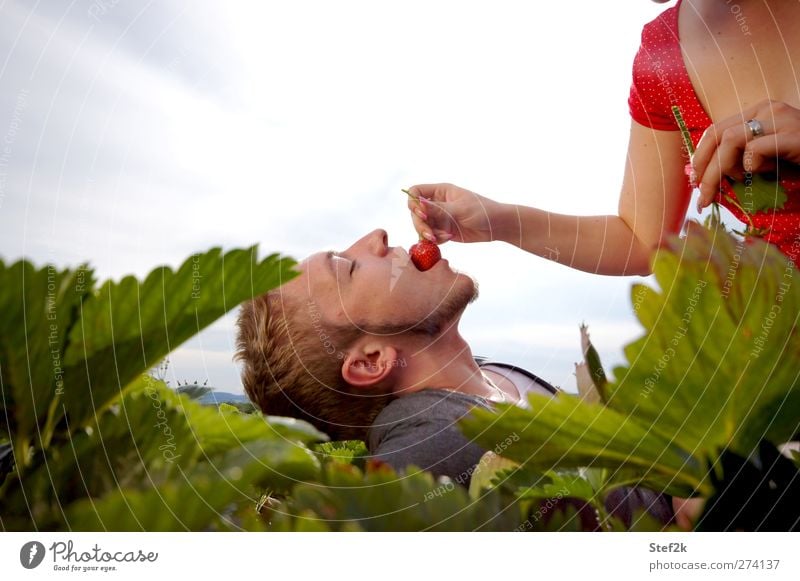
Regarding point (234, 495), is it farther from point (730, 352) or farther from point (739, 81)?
point (739, 81)

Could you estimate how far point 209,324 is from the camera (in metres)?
0.16

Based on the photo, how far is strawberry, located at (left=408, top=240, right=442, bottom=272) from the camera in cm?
50

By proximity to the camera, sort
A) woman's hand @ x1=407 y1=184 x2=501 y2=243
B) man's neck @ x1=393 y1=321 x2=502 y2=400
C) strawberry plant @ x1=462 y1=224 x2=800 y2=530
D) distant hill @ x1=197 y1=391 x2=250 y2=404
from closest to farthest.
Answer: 1. strawberry plant @ x1=462 y1=224 x2=800 y2=530
2. distant hill @ x1=197 y1=391 x2=250 y2=404
3. woman's hand @ x1=407 y1=184 x2=501 y2=243
4. man's neck @ x1=393 y1=321 x2=502 y2=400

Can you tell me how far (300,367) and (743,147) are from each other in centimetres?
52

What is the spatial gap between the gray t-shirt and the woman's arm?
12 cm

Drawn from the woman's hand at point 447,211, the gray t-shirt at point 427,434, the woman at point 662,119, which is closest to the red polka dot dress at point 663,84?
the woman at point 662,119

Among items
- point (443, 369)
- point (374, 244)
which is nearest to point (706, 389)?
point (374, 244)

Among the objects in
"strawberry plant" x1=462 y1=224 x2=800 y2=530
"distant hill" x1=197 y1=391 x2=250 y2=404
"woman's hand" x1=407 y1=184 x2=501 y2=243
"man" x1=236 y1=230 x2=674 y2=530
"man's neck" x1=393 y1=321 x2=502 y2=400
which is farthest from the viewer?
"man's neck" x1=393 y1=321 x2=502 y2=400

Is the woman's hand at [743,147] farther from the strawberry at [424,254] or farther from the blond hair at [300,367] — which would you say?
the blond hair at [300,367]

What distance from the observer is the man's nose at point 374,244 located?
1.69 ft
